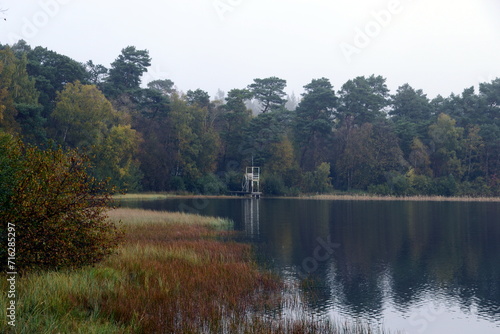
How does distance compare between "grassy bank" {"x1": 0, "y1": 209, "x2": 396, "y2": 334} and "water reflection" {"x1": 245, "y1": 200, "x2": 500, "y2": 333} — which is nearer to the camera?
"grassy bank" {"x1": 0, "y1": 209, "x2": 396, "y2": 334}

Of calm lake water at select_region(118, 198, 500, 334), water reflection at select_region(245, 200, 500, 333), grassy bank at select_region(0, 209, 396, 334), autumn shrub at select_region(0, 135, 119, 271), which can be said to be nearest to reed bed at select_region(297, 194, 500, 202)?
water reflection at select_region(245, 200, 500, 333)

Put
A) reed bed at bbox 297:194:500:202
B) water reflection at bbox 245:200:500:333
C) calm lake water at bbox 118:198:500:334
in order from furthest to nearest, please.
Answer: reed bed at bbox 297:194:500:202 → water reflection at bbox 245:200:500:333 → calm lake water at bbox 118:198:500:334

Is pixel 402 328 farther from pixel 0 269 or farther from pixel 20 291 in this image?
pixel 0 269

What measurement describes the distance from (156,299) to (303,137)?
7597 cm

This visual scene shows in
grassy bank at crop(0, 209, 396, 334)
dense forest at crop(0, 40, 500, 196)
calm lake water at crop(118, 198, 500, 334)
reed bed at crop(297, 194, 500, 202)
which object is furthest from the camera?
dense forest at crop(0, 40, 500, 196)

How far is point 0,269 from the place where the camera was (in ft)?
39.5

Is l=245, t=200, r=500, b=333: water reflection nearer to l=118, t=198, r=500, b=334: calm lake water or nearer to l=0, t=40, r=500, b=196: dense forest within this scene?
l=118, t=198, r=500, b=334: calm lake water

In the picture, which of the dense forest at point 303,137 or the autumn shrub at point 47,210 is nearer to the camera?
the autumn shrub at point 47,210

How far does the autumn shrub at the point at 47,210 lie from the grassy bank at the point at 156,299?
2.04 ft

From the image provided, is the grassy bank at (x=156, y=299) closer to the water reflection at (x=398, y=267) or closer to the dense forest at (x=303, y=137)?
the water reflection at (x=398, y=267)

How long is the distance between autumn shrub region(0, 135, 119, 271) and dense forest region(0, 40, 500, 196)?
5606cm

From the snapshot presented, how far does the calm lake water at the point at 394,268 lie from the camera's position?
13680mm

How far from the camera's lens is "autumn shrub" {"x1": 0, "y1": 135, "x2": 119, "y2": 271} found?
1163 centimetres

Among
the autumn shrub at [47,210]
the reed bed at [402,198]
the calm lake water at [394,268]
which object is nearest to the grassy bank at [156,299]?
the autumn shrub at [47,210]
